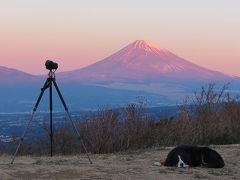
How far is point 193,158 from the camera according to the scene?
1094 centimetres

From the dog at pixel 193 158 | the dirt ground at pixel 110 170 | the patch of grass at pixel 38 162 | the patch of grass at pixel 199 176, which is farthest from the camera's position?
the patch of grass at pixel 38 162

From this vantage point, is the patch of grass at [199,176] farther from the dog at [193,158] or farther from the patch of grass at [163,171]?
the dog at [193,158]

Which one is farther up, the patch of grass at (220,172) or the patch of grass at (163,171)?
the patch of grass at (163,171)

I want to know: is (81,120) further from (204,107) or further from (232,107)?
(232,107)

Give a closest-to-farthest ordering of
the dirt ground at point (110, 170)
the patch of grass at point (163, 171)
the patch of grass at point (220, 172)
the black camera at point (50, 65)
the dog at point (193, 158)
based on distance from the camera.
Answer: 1. the dirt ground at point (110, 170)
2. the patch of grass at point (163, 171)
3. the patch of grass at point (220, 172)
4. the dog at point (193, 158)
5. the black camera at point (50, 65)

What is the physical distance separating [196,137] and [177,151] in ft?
20.2

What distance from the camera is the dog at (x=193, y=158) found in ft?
35.5

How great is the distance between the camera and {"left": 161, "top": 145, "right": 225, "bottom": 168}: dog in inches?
426

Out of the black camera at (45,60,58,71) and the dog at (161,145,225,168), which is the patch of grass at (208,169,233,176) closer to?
the dog at (161,145,225,168)

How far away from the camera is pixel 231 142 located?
17109 mm

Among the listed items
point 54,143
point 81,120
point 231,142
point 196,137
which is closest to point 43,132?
point 54,143

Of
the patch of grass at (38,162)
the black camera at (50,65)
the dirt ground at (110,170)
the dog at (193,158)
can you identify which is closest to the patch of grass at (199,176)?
the dirt ground at (110,170)

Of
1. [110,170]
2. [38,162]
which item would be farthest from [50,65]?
[110,170]

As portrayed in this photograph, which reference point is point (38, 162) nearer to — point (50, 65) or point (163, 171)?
point (50, 65)
